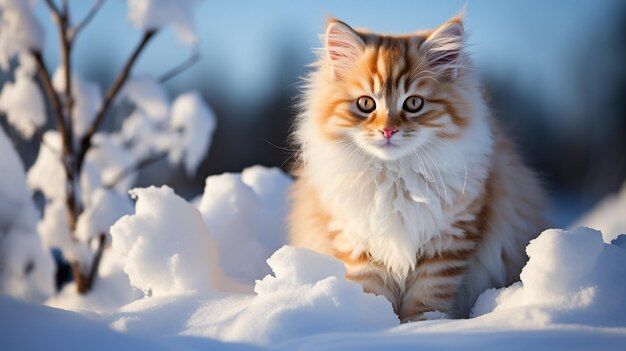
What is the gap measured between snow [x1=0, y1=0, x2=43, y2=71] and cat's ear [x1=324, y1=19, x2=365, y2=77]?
1655mm

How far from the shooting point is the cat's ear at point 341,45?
6.11ft

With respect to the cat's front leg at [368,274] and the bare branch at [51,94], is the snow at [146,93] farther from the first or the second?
the cat's front leg at [368,274]

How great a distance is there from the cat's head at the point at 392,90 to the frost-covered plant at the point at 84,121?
124 cm

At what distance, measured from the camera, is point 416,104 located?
1792mm

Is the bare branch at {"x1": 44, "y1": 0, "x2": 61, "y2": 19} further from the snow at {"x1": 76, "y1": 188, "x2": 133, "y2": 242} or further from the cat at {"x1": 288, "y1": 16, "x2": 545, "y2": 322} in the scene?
the cat at {"x1": 288, "y1": 16, "x2": 545, "y2": 322}

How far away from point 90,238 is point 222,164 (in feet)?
42.6

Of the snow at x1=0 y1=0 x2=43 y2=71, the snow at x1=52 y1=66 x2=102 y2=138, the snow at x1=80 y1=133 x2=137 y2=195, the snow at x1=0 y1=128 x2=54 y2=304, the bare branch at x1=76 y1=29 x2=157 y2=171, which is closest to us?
the snow at x1=0 y1=128 x2=54 y2=304

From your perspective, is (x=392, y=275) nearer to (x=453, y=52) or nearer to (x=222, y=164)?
(x=453, y=52)

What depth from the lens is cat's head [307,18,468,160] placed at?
1746mm

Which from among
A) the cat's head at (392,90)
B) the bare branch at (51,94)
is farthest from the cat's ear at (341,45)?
the bare branch at (51,94)

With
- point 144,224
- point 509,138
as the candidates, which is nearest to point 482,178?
point 509,138

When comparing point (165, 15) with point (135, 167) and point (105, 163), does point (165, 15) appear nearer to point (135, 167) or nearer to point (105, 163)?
point (135, 167)

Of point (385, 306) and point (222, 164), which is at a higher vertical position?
point (385, 306)

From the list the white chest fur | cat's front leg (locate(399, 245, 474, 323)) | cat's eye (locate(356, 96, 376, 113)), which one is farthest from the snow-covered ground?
cat's eye (locate(356, 96, 376, 113))
